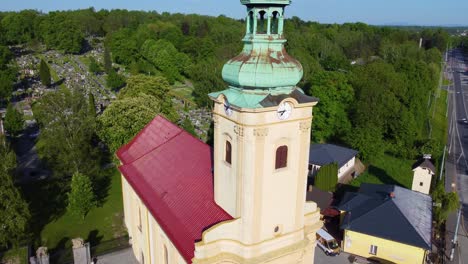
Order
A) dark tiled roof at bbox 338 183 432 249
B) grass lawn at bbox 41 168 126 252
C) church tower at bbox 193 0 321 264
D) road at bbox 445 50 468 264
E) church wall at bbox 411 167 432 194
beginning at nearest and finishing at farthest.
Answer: church tower at bbox 193 0 321 264, dark tiled roof at bbox 338 183 432 249, grass lawn at bbox 41 168 126 252, road at bbox 445 50 468 264, church wall at bbox 411 167 432 194

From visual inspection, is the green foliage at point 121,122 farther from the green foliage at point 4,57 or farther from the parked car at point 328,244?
the green foliage at point 4,57

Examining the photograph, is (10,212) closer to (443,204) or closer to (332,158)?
(332,158)

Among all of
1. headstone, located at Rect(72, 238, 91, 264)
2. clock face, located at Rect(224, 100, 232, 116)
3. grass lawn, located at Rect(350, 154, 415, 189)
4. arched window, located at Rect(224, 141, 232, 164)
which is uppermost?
clock face, located at Rect(224, 100, 232, 116)

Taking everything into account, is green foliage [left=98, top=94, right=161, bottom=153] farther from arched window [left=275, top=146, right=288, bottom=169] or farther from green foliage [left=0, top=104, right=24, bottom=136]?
arched window [left=275, top=146, right=288, bottom=169]

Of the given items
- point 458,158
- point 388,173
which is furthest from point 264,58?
point 458,158

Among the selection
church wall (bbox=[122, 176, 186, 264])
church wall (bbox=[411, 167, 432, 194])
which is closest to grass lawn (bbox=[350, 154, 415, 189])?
church wall (bbox=[411, 167, 432, 194])

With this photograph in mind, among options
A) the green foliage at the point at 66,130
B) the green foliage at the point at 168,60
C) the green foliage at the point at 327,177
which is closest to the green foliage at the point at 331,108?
the green foliage at the point at 327,177
